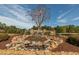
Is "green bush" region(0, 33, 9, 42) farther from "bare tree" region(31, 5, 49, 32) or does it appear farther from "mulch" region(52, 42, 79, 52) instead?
"mulch" region(52, 42, 79, 52)

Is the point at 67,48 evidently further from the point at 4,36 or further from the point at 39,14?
the point at 4,36

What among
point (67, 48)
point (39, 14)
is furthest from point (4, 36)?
point (67, 48)

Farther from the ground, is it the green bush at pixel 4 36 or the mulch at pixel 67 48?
the green bush at pixel 4 36

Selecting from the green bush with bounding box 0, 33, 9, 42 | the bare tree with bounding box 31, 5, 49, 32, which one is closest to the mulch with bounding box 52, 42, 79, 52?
the bare tree with bounding box 31, 5, 49, 32

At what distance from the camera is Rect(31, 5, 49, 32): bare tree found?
12.1ft

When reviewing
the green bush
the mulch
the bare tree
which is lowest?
the mulch

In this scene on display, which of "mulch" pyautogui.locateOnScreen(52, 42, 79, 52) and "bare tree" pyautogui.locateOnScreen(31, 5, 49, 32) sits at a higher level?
"bare tree" pyautogui.locateOnScreen(31, 5, 49, 32)

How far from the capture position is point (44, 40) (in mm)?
3695

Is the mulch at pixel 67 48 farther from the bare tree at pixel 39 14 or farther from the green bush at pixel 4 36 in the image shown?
the green bush at pixel 4 36

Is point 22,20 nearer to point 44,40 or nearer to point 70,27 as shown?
point 44,40

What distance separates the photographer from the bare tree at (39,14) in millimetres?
3701

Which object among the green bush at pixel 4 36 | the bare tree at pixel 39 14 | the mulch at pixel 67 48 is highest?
the bare tree at pixel 39 14

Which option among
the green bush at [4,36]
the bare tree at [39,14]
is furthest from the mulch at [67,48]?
the green bush at [4,36]
